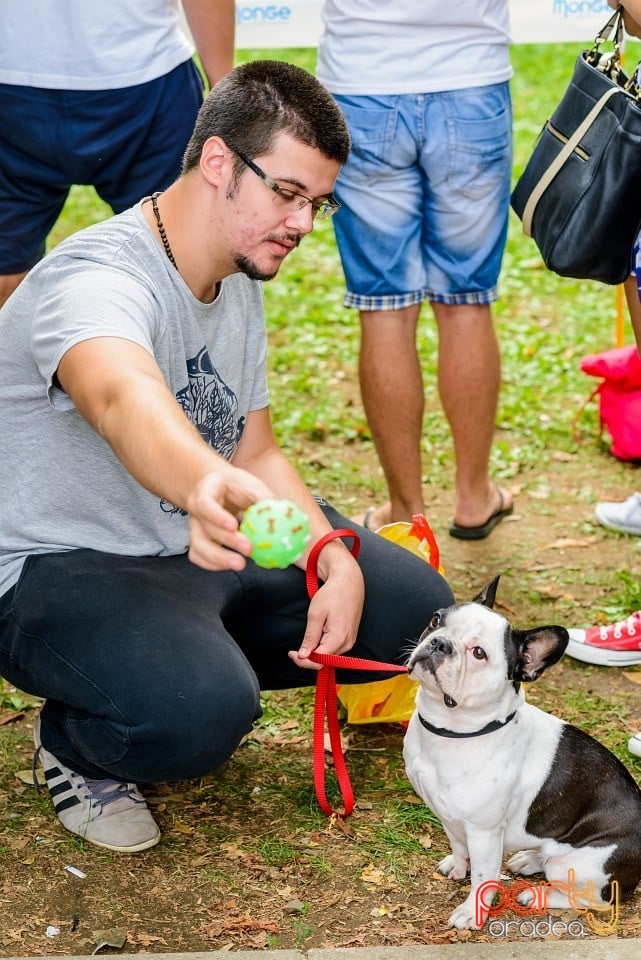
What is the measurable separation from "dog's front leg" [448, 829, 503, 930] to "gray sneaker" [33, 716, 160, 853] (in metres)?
0.76

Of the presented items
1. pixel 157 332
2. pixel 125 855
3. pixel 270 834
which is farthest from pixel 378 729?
pixel 157 332

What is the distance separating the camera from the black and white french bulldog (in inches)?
98.3

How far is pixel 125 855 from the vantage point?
288 centimetres

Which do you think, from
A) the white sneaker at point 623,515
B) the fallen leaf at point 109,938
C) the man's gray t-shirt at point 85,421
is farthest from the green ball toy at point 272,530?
the white sneaker at point 623,515

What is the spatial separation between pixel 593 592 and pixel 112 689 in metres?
1.98

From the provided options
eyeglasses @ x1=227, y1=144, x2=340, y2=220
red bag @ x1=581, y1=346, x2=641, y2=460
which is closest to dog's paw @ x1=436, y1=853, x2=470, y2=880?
eyeglasses @ x1=227, y1=144, x2=340, y2=220

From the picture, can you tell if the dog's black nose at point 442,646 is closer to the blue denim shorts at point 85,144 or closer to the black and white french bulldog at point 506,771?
the black and white french bulldog at point 506,771

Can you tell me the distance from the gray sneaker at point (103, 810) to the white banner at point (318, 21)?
3736 mm

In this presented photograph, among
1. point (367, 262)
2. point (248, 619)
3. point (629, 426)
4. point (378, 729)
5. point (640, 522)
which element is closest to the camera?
point (248, 619)

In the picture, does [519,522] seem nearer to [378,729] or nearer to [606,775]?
[378,729]

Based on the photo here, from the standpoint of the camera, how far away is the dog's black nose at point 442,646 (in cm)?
247

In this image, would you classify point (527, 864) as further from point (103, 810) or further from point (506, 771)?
point (103, 810)

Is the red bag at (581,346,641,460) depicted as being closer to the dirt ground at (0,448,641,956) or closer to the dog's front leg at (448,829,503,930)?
the dirt ground at (0,448,641,956)

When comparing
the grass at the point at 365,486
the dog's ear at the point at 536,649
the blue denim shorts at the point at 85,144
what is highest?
the blue denim shorts at the point at 85,144
